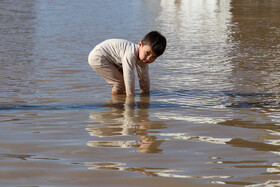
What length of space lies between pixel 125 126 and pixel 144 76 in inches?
80.4

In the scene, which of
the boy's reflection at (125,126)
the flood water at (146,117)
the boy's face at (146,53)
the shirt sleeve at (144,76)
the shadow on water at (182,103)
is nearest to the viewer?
the flood water at (146,117)

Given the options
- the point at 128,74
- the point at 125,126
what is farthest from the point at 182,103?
the point at 125,126

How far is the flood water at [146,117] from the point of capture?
2.96 metres

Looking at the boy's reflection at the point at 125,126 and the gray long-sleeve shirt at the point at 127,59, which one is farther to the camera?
the gray long-sleeve shirt at the point at 127,59

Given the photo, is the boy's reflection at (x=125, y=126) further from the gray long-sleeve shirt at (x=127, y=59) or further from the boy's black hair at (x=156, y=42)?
the boy's black hair at (x=156, y=42)

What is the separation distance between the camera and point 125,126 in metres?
4.38

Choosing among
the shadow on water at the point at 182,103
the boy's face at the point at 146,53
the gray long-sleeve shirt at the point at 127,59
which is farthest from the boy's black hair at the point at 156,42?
the shadow on water at the point at 182,103

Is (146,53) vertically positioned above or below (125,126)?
above

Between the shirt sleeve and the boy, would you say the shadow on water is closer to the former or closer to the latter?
the shirt sleeve

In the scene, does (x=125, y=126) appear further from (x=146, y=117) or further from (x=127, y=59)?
(x=127, y=59)

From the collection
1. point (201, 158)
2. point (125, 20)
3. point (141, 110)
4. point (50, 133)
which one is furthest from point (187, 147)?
point (125, 20)

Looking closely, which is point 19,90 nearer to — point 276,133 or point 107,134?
point 107,134

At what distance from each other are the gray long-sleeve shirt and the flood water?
0.22 m

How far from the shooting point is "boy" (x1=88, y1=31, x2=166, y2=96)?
5805 millimetres
